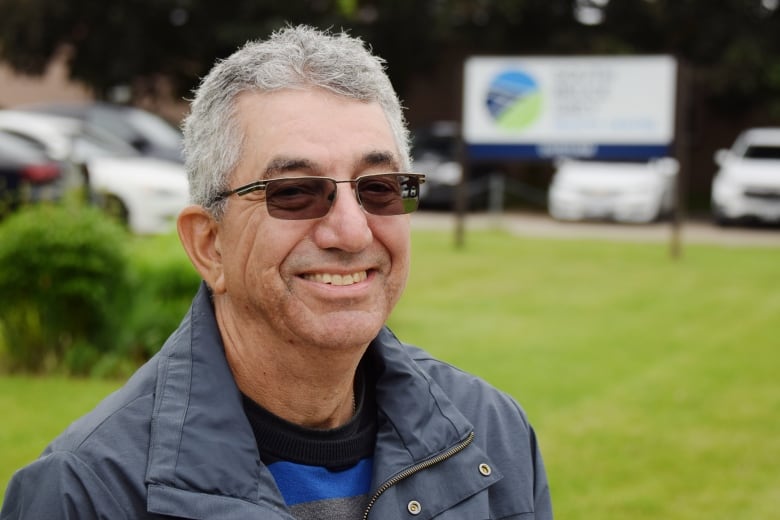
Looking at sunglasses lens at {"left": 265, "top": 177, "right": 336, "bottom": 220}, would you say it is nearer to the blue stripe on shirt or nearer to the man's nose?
the man's nose

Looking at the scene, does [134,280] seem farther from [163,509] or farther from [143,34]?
[143,34]

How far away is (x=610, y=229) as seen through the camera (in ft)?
64.7

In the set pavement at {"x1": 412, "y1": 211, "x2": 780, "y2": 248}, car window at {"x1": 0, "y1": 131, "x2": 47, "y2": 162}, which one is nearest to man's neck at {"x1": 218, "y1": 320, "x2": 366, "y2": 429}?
car window at {"x1": 0, "y1": 131, "x2": 47, "y2": 162}

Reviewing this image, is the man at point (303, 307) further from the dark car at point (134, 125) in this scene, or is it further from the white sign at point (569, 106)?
the dark car at point (134, 125)

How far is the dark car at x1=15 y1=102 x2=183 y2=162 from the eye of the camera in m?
17.4

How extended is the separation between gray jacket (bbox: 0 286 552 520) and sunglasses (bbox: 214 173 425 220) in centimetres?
24

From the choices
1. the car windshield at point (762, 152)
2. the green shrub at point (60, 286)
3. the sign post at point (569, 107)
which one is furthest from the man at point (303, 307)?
the car windshield at point (762, 152)

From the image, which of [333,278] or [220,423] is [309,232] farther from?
[220,423]

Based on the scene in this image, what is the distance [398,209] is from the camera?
2.25 metres

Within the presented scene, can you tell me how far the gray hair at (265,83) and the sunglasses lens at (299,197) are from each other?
108mm

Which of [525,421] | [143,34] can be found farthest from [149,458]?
[143,34]

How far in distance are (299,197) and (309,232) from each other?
74mm

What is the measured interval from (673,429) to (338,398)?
498cm

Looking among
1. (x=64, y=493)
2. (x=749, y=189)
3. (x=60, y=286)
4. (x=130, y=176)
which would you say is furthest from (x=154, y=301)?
(x=749, y=189)
